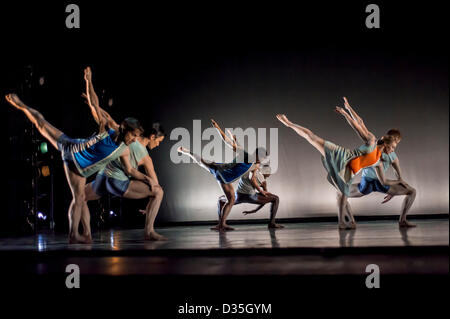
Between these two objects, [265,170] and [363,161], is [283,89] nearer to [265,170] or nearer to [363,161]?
[265,170]

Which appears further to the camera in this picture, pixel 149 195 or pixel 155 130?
pixel 155 130

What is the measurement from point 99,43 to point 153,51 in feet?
2.76

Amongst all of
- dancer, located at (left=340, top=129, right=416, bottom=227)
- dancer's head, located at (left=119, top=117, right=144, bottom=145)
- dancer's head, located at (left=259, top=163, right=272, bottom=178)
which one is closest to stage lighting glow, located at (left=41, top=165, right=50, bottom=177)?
dancer's head, located at (left=119, top=117, right=144, bottom=145)

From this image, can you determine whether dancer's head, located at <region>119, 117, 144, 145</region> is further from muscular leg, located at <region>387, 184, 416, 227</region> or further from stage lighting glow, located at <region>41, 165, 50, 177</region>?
muscular leg, located at <region>387, 184, 416, 227</region>

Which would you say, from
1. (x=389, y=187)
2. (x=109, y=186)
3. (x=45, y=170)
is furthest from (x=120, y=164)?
(x=389, y=187)

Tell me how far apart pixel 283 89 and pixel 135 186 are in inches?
152

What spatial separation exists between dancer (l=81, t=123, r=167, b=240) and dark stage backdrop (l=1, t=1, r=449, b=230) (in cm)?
239

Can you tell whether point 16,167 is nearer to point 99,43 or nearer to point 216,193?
point 99,43

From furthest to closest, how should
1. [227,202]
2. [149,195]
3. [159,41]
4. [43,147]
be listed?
[159,41]
[43,147]
[227,202]
[149,195]

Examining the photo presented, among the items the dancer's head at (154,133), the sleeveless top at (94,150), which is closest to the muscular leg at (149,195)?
the sleeveless top at (94,150)

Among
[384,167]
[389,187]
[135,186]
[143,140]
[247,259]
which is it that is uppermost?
[143,140]

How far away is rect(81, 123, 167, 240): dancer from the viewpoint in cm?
417

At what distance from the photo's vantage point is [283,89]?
290 inches

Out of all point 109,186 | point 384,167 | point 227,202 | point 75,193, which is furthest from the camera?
point 227,202
